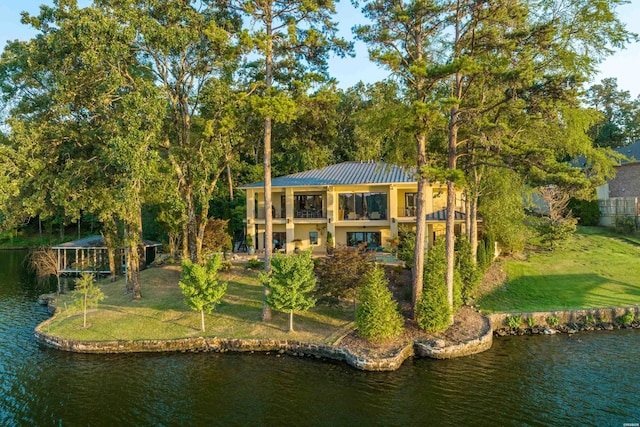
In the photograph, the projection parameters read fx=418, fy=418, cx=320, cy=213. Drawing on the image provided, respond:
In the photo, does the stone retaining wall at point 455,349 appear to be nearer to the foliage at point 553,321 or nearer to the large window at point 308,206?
the foliage at point 553,321

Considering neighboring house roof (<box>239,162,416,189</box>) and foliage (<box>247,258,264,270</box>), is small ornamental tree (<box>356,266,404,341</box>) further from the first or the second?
neighboring house roof (<box>239,162,416,189</box>)

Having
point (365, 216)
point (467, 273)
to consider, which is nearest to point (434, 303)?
point (467, 273)

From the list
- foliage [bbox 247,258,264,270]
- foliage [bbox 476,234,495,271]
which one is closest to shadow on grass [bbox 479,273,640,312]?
foliage [bbox 476,234,495,271]

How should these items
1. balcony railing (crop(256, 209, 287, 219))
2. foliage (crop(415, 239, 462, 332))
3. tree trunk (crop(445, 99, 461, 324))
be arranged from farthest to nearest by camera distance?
1. balcony railing (crop(256, 209, 287, 219))
2. tree trunk (crop(445, 99, 461, 324))
3. foliage (crop(415, 239, 462, 332))

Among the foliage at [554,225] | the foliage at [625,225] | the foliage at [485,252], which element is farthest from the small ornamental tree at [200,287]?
the foliage at [625,225]

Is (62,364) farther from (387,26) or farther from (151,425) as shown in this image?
(387,26)
